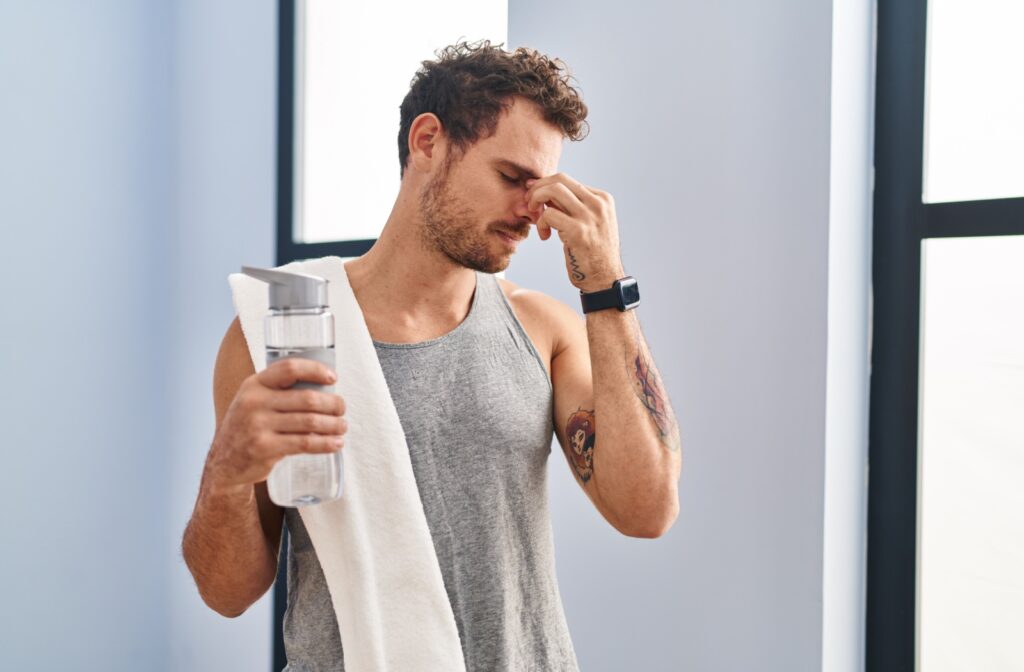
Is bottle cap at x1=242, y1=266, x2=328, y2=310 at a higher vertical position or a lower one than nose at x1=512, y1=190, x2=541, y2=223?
lower

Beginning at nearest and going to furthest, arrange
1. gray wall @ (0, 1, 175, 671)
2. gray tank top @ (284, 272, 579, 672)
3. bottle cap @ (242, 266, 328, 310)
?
bottle cap @ (242, 266, 328, 310) → gray tank top @ (284, 272, 579, 672) → gray wall @ (0, 1, 175, 671)

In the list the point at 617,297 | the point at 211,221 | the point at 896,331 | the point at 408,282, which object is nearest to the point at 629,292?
the point at 617,297

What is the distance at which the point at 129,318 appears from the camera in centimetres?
208

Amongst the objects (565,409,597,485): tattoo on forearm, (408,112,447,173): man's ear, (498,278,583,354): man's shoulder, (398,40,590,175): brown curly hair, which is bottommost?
(565,409,597,485): tattoo on forearm

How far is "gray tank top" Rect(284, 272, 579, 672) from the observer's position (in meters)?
0.99

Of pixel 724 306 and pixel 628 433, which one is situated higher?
pixel 724 306

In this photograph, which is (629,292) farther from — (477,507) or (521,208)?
(477,507)

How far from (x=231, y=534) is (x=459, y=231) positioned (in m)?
0.45

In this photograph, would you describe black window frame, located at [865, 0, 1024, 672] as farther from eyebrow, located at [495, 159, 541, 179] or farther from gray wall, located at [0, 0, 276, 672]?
gray wall, located at [0, 0, 276, 672]

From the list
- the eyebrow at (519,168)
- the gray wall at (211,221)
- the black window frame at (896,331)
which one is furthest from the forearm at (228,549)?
the gray wall at (211,221)

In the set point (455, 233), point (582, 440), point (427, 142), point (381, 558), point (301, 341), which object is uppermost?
point (427, 142)

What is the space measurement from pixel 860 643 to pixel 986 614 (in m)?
0.17

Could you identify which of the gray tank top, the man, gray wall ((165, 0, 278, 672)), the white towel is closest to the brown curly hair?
the man

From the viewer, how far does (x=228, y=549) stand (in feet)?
2.97
